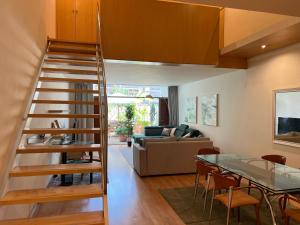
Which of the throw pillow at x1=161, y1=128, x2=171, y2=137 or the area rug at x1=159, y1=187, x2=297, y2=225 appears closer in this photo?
the area rug at x1=159, y1=187, x2=297, y2=225

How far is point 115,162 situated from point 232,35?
14.2ft

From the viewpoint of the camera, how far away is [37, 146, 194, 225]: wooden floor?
10.7 feet

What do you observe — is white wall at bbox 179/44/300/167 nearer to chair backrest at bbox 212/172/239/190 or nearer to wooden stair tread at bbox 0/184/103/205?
chair backrest at bbox 212/172/239/190

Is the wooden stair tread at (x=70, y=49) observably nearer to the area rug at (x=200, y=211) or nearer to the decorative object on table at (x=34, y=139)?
the decorative object on table at (x=34, y=139)

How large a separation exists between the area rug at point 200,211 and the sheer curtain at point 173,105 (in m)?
6.21

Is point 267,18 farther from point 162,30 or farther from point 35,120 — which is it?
point 35,120

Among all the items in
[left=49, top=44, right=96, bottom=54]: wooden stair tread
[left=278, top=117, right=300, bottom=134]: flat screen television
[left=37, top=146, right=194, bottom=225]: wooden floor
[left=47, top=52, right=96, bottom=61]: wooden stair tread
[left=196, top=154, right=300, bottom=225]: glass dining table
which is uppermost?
[left=49, top=44, right=96, bottom=54]: wooden stair tread

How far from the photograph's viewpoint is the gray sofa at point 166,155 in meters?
5.18

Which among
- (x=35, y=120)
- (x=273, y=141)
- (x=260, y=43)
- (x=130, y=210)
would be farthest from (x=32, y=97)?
(x=273, y=141)

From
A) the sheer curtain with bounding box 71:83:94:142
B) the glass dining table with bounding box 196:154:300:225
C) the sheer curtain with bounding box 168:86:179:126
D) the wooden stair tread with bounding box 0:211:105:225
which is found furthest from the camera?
the sheer curtain with bounding box 168:86:179:126

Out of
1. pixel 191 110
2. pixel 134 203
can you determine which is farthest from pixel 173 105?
pixel 134 203

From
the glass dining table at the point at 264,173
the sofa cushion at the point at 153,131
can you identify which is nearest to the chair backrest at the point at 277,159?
the glass dining table at the point at 264,173

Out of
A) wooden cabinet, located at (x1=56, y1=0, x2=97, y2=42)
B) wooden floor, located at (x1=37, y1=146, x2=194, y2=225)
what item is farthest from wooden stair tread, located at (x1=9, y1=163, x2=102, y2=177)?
wooden cabinet, located at (x1=56, y1=0, x2=97, y2=42)

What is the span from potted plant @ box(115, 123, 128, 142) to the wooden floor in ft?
15.3
